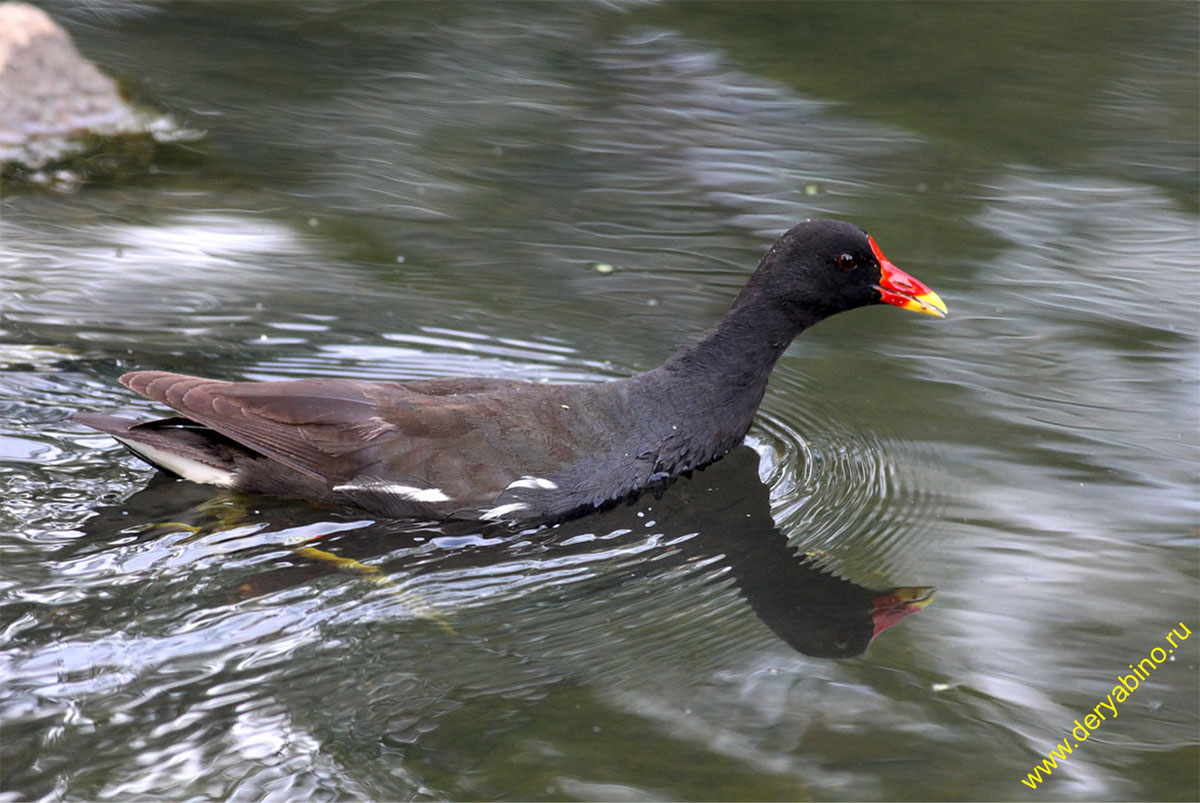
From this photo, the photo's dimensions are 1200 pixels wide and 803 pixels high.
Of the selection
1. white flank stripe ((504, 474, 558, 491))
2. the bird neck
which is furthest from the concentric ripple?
white flank stripe ((504, 474, 558, 491))

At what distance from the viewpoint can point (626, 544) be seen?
186 inches

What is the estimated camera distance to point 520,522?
4.79 meters

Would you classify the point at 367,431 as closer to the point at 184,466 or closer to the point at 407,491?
the point at 407,491

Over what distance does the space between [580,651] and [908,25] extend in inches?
266

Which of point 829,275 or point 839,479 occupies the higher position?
point 829,275

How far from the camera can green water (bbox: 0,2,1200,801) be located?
3.69m

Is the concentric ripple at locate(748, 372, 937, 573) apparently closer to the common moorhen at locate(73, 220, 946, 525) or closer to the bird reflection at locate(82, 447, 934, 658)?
the bird reflection at locate(82, 447, 934, 658)

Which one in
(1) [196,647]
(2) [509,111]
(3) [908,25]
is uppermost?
(3) [908,25]

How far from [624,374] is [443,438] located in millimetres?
1228

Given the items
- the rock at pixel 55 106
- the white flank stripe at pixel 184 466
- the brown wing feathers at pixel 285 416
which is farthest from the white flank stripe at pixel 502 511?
the rock at pixel 55 106

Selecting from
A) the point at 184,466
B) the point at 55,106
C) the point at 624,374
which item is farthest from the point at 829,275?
the point at 55,106

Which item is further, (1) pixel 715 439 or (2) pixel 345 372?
(2) pixel 345 372

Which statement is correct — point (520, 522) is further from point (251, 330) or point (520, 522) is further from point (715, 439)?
point (251, 330)

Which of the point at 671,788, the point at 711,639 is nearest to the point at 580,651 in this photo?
the point at 711,639
